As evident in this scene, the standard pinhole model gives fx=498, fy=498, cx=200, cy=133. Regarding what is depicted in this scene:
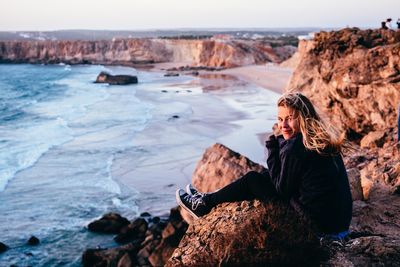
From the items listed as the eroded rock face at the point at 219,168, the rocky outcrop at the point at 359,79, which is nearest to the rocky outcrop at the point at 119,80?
the rocky outcrop at the point at 359,79

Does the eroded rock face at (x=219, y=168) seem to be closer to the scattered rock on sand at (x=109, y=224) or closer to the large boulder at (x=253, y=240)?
the scattered rock on sand at (x=109, y=224)

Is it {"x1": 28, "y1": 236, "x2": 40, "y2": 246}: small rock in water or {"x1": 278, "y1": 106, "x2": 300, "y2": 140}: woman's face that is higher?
{"x1": 278, "y1": 106, "x2": 300, "y2": 140}: woman's face

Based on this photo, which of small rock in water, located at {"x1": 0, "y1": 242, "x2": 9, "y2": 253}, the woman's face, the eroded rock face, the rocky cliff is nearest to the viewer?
the rocky cliff

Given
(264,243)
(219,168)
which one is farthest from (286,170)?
(219,168)

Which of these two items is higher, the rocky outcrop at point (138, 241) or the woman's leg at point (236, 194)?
the woman's leg at point (236, 194)

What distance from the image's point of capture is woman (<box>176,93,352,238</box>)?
3.89 m

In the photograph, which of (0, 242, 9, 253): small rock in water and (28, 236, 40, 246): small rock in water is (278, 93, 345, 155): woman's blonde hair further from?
(0, 242, 9, 253): small rock in water

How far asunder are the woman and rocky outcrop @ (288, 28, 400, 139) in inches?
316

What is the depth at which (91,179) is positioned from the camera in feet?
53.1

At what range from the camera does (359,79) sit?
12.9m

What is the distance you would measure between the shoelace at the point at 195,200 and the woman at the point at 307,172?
1.84ft

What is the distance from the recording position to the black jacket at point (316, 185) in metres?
3.88

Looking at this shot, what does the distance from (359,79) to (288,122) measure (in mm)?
9345

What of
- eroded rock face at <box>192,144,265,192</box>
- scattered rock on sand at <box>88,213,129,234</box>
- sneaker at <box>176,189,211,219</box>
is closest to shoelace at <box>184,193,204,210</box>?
sneaker at <box>176,189,211,219</box>
